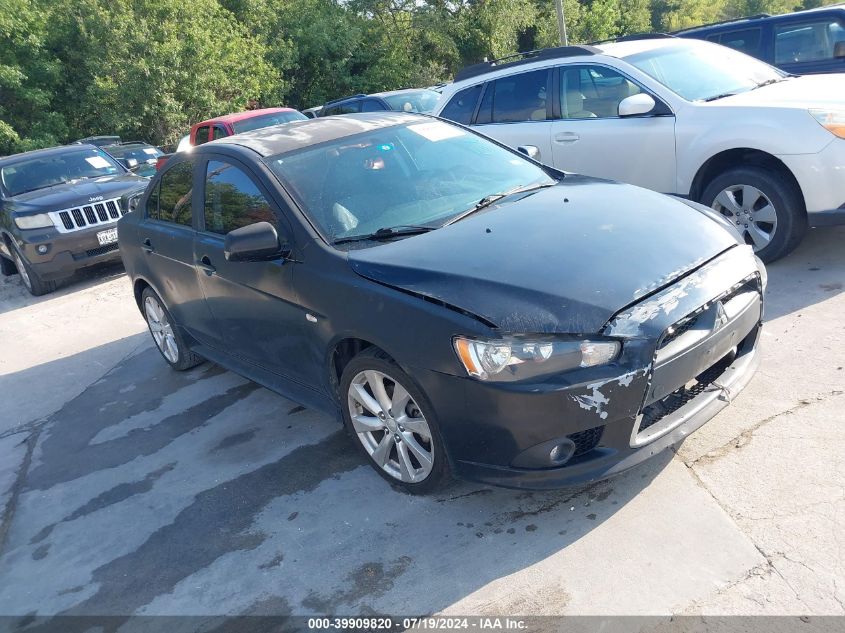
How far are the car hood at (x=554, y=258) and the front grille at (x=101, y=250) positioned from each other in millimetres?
7044

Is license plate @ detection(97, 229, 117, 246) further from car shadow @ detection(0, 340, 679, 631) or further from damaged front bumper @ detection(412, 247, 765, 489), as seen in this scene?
damaged front bumper @ detection(412, 247, 765, 489)

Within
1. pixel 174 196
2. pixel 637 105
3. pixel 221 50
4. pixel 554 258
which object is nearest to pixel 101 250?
pixel 174 196

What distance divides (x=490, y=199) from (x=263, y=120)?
33.2 feet

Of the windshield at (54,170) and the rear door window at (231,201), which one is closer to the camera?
the rear door window at (231,201)

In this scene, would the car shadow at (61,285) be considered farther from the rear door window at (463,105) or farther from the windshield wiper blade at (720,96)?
the windshield wiper blade at (720,96)

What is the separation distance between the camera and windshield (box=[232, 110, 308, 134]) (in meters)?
12.9

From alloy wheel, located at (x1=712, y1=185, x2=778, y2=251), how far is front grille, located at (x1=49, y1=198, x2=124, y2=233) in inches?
292

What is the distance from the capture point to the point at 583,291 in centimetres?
303

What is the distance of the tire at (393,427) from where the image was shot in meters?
3.27

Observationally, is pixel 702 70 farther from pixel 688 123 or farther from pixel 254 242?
pixel 254 242

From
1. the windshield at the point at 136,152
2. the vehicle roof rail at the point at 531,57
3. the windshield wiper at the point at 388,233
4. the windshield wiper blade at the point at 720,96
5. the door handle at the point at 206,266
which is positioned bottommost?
the windshield at the point at 136,152

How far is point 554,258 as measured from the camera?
325cm

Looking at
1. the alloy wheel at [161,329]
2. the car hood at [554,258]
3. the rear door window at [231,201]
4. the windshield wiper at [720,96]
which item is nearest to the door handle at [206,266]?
the rear door window at [231,201]

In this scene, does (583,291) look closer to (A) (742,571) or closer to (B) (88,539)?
(A) (742,571)
